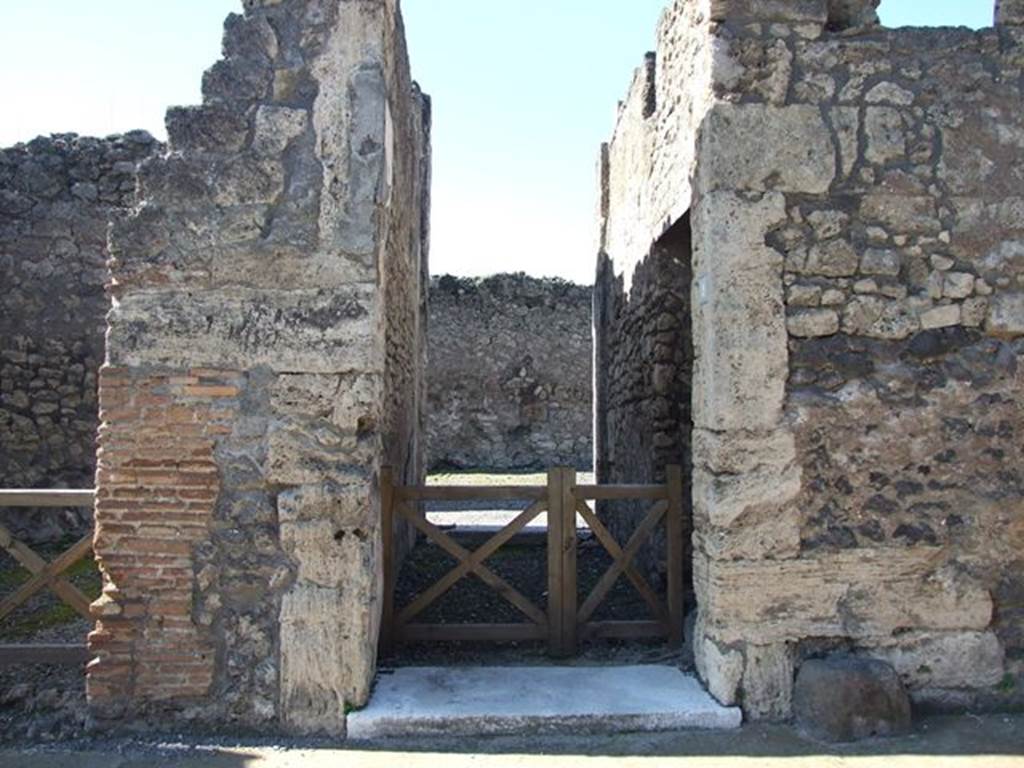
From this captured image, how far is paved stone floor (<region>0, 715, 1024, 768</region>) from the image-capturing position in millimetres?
3518

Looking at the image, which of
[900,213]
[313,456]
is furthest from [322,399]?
[900,213]

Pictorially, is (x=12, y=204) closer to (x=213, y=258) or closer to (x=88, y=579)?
(x=88, y=579)

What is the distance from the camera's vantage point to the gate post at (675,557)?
480 cm

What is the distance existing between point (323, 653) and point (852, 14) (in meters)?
4.05

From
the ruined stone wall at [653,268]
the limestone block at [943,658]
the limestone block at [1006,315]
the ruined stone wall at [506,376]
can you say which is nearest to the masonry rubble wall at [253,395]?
the ruined stone wall at [653,268]

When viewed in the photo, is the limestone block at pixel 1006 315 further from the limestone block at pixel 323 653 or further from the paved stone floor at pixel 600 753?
the limestone block at pixel 323 653

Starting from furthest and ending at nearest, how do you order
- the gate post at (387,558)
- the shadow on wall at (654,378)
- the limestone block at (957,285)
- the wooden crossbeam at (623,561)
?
1. the shadow on wall at (654,378)
2. the wooden crossbeam at (623,561)
3. the gate post at (387,558)
4. the limestone block at (957,285)

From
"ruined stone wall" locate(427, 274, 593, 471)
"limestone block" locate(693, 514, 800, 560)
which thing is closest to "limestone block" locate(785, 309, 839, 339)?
"limestone block" locate(693, 514, 800, 560)

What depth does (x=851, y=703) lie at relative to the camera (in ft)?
12.3

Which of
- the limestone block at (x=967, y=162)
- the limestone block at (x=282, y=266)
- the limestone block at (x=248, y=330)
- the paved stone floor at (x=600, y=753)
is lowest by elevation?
the paved stone floor at (x=600, y=753)

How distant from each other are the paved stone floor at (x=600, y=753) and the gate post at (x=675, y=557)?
1.00 metres

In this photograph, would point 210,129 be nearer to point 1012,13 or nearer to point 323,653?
point 323,653

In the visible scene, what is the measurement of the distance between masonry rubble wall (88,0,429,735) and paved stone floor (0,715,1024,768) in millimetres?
219

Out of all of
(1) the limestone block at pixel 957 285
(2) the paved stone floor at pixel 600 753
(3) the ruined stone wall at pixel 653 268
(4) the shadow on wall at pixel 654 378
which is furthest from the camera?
(4) the shadow on wall at pixel 654 378
